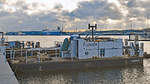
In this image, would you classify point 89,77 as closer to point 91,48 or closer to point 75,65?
point 75,65

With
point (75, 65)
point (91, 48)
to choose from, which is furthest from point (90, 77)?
point (91, 48)

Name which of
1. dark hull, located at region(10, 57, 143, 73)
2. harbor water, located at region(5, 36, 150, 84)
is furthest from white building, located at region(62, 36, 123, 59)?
→ harbor water, located at region(5, 36, 150, 84)

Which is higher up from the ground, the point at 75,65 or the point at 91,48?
the point at 91,48

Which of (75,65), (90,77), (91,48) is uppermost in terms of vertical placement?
Answer: (91,48)

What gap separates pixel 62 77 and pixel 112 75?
19.2 feet

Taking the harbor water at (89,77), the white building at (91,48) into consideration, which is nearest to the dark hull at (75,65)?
the harbor water at (89,77)

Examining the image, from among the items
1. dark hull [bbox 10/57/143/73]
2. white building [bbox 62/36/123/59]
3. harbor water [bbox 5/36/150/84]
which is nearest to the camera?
harbor water [bbox 5/36/150/84]

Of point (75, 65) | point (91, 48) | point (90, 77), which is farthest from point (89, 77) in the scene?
point (91, 48)

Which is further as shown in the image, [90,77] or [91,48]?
[91,48]

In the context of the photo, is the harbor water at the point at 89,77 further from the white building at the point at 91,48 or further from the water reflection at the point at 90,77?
the white building at the point at 91,48

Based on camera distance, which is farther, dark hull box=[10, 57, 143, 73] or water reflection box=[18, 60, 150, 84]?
dark hull box=[10, 57, 143, 73]

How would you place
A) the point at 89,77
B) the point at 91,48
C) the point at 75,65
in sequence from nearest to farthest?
1. the point at 89,77
2. the point at 75,65
3. the point at 91,48

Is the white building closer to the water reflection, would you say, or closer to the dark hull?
the dark hull

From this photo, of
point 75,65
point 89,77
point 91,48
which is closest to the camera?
point 89,77
